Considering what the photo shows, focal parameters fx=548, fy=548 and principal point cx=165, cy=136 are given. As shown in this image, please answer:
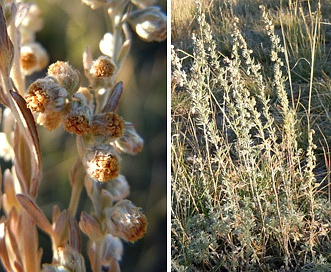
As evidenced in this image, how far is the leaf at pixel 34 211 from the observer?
1.67 ft

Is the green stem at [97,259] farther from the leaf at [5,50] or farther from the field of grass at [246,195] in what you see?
the field of grass at [246,195]

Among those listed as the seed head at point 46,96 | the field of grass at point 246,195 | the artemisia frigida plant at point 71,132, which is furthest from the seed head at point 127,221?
the field of grass at point 246,195

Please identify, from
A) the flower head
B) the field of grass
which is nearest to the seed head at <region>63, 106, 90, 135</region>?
the flower head

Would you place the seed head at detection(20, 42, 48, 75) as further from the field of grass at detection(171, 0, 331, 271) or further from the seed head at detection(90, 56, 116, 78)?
the field of grass at detection(171, 0, 331, 271)

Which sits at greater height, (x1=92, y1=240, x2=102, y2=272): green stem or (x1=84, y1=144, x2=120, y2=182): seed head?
(x1=84, y1=144, x2=120, y2=182): seed head

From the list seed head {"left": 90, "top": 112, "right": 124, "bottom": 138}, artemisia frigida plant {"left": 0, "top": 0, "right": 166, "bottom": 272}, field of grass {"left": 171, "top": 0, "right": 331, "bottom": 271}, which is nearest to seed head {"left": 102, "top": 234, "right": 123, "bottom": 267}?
artemisia frigida plant {"left": 0, "top": 0, "right": 166, "bottom": 272}

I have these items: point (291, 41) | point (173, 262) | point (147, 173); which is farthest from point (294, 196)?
point (291, 41)

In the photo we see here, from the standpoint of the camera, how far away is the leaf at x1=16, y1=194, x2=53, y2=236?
0.51m

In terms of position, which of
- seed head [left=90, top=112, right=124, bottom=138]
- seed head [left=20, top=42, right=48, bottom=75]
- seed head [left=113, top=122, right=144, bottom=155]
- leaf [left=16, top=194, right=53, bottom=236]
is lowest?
leaf [left=16, top=194, right=53, bottom=236]

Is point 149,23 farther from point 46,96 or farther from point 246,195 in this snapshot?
point 246,195

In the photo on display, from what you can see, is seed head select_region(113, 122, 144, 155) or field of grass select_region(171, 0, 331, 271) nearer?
seed head select_region(113, 122, 144, 155)

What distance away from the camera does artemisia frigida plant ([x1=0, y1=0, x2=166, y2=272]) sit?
0.49m

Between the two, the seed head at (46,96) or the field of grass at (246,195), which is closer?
the seed head at (46,96)

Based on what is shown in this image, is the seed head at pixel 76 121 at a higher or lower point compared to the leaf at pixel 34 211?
higher
